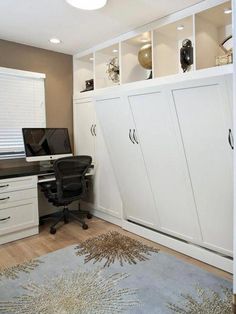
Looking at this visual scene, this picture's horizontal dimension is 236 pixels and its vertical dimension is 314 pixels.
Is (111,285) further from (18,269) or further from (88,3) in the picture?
(88,3)

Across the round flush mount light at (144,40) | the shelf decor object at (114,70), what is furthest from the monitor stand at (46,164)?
the round flush mount light at (144,40)

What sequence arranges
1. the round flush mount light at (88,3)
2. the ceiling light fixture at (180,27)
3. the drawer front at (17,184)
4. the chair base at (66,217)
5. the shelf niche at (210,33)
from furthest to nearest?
the chair base at (66,217), the drawer front at (17,184), the ceiling light fixture at (180,27), the shelf niche at (210,33), the round flush mount light at (88,3)

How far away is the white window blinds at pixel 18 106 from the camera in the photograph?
3248 mm

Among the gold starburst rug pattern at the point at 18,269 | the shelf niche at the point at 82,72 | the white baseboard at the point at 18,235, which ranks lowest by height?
the gold starburst rug pattern at the point at 18,269

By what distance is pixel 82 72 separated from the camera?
12.8ft

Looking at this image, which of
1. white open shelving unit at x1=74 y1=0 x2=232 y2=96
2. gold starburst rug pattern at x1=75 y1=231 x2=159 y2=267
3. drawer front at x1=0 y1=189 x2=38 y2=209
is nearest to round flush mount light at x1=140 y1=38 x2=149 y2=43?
white open shelving unit at x1=74 y1=0 x2=232 y2=96

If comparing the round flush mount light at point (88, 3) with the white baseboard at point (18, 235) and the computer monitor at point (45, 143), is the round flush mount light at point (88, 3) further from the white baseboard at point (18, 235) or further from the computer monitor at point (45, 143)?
the white baseboard at point (18, 235)

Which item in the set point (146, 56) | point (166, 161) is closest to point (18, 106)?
point (146, 56)

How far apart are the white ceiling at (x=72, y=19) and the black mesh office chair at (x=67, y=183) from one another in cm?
145

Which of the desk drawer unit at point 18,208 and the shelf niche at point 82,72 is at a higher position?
the shelf niche at point 82,72

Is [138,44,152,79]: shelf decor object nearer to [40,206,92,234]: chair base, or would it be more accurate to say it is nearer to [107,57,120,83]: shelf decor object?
[107,57,120,83]: shelf decor object

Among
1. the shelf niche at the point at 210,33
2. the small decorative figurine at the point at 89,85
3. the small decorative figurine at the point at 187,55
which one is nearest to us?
the shelf niche at the point at 210,33

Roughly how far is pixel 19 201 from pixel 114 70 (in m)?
1.98

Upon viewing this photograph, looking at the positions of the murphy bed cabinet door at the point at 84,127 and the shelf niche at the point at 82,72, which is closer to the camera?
the murphy bed cabinet door at the point at 84,127
